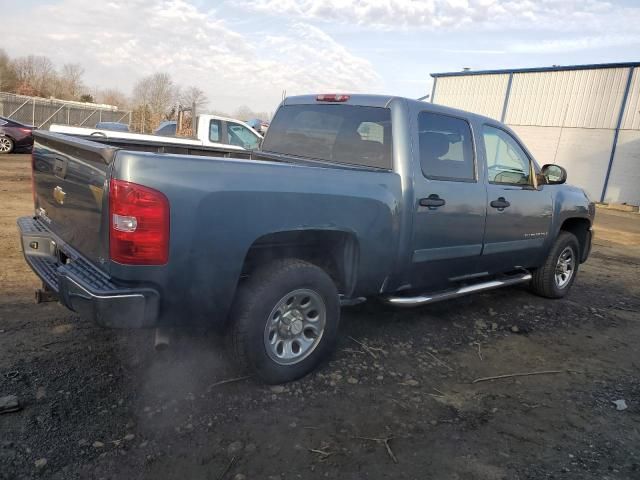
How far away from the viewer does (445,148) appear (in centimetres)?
417

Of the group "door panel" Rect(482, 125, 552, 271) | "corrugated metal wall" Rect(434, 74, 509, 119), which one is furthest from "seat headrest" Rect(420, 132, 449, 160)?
"corrugated metal wall" Rect(434, 74, 509, 119)

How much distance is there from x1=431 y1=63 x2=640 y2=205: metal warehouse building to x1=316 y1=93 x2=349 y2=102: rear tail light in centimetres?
2069

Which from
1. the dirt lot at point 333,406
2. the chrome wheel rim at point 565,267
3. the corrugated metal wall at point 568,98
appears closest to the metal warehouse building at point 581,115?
the corrugated metal wall at point 568,98

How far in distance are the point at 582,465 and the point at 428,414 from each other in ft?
2.85

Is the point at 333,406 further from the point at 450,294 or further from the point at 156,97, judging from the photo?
the point at 156,97

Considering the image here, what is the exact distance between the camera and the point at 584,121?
22.2m

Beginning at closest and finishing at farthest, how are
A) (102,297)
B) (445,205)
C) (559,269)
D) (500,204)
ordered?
(102,297) → (445,205) → (500,204) → (559,269)

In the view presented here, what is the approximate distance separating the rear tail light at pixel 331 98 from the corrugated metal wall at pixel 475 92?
2249 centimetres

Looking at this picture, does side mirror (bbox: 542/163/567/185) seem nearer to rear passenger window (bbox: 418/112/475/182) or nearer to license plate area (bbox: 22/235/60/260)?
rear passenger window (bbox: 418/112/475/182)

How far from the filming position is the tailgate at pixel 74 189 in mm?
2725

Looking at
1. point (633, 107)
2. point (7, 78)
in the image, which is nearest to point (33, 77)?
point (7, 78)

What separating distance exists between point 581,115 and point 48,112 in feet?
98.9

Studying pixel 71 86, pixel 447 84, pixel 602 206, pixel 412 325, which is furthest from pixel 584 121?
pixel 71 86

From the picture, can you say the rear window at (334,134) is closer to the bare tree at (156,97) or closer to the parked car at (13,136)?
the parked car at (13,136)
